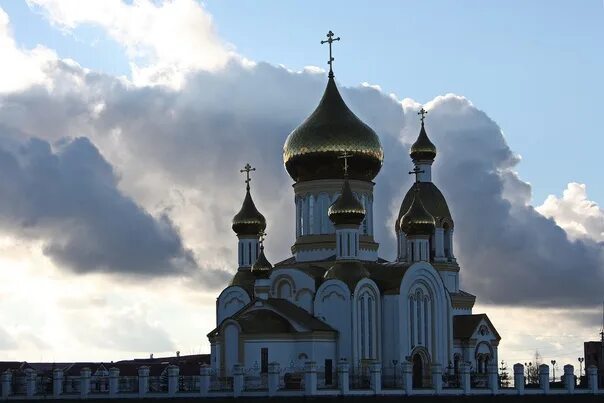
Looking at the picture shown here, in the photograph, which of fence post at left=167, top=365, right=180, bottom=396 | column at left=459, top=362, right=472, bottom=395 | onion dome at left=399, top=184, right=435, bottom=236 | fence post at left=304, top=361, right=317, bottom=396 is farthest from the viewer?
onion dome at left=399, top=184, right=435, bottom=236

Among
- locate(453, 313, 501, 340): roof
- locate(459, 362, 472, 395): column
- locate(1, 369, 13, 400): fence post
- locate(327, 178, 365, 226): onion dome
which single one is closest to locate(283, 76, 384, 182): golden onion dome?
locate(327, 178, 365, 226): onion dome

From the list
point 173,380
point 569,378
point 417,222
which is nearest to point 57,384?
point 173,380

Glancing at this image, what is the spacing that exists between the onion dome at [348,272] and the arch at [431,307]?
5.59 ft

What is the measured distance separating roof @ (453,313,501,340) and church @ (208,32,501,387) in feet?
0.18

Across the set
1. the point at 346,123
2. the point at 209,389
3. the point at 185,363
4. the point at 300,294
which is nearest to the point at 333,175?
the point at 346,123

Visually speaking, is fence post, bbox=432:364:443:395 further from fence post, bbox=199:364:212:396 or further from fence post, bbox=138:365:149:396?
fence post, bbox=138:365:149:396

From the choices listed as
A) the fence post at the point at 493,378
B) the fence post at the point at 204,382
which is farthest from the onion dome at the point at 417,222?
the fence post at the point at 204,382

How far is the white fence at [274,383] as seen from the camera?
4000cm

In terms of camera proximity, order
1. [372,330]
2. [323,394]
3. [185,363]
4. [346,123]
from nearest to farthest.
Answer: [323,394]
[372,330]
[346,123]
[185,363]

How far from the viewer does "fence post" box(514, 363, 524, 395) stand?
4578 centimetres

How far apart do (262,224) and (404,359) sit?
8785mm

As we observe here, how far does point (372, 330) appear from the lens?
4512cm

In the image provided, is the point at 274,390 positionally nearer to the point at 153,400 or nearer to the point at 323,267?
the point at 153,400

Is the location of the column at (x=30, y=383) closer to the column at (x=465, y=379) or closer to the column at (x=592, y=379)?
the column at (x=465, y=379)
